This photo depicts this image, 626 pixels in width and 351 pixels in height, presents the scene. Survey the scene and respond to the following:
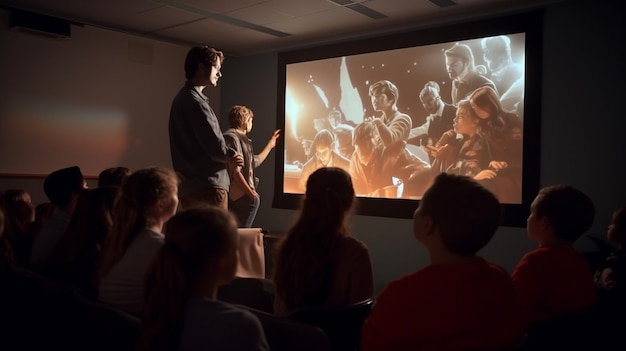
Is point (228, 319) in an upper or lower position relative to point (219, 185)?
lower

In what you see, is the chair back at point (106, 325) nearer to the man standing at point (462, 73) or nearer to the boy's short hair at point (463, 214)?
the boy's short hair at point (463, 214)

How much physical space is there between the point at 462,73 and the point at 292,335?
382cm

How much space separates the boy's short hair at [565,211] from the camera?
168cm

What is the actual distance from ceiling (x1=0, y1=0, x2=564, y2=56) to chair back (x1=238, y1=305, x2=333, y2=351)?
3.56m

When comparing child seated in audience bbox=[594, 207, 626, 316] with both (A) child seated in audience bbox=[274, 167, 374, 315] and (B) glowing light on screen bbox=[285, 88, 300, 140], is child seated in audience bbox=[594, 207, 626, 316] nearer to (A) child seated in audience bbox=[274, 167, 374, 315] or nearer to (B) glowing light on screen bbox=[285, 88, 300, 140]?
(A) child seated in audience bbox=[274, 167, 374, 315]

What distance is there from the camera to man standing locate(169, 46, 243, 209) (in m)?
2.68

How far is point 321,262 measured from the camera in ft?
5.21

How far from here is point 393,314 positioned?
1.14m

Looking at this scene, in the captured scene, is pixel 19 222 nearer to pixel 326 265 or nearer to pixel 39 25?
pixel 326 265

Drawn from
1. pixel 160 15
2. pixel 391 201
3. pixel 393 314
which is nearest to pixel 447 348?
pixel 393 314

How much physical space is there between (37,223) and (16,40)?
9.02 ft

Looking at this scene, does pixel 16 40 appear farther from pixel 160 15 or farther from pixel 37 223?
pixel 37 223

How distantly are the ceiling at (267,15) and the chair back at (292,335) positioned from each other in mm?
3559

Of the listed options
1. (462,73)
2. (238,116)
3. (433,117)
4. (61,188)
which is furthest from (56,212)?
(462,73)
